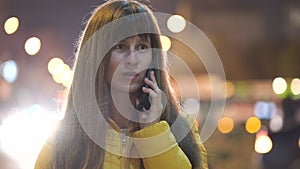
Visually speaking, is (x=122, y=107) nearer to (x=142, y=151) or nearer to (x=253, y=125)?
(x=142, y=151)

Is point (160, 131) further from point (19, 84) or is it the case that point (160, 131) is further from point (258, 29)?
point (258, 29)

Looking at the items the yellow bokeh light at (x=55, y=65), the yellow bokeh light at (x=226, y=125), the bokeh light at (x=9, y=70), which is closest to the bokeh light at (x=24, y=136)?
the yellow bokeh light at (x=55, y=65)

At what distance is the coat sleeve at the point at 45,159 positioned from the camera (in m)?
2.41

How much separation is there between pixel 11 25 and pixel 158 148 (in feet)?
16.5

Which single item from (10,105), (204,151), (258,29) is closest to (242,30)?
(258,29)

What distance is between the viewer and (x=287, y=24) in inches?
474

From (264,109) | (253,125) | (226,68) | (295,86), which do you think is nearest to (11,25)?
(226,68)

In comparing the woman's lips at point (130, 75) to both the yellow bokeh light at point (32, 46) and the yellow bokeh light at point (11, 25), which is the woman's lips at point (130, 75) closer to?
the yellow bokeh light at point (11, 25)

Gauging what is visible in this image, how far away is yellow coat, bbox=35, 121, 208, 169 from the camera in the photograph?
2.40 meters

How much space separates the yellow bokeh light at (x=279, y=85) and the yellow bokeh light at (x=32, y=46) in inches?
225

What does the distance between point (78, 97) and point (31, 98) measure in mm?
5301

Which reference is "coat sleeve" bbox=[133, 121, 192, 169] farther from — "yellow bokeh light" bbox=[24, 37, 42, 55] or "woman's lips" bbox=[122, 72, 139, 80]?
"yellow bokeh light" bbox=[24, 37, 42, 55]

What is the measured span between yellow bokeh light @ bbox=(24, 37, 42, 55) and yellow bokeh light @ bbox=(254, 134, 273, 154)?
3475mm

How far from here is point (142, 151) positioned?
2426mm
